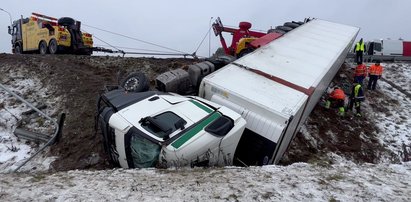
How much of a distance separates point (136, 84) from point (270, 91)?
111 inches

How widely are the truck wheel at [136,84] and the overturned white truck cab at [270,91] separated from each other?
1238 millimetres

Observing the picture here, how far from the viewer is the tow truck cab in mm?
5699

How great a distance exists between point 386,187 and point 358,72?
9.94 meters

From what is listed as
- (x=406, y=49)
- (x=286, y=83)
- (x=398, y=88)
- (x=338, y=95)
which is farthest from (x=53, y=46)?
(x=406, y=49)

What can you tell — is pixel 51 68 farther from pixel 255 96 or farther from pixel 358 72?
pixel 358 72

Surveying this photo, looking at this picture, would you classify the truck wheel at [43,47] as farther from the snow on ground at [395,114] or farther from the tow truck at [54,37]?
the snow on ground at [395,114]

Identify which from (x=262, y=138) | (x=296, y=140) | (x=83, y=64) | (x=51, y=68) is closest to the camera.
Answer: (x=262, y=138)

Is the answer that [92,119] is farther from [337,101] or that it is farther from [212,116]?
[337,101]

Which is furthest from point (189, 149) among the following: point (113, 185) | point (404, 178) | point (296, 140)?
point (296, 140)

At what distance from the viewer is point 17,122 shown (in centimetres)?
878

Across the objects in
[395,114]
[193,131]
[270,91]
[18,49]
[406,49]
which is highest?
[406,49]

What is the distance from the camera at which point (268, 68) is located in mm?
8609

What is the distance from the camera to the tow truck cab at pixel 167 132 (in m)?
5.70

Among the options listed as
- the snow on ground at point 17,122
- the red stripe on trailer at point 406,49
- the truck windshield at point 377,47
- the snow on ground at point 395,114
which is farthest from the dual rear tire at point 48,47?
the red stripe on trailer at point 406,49
